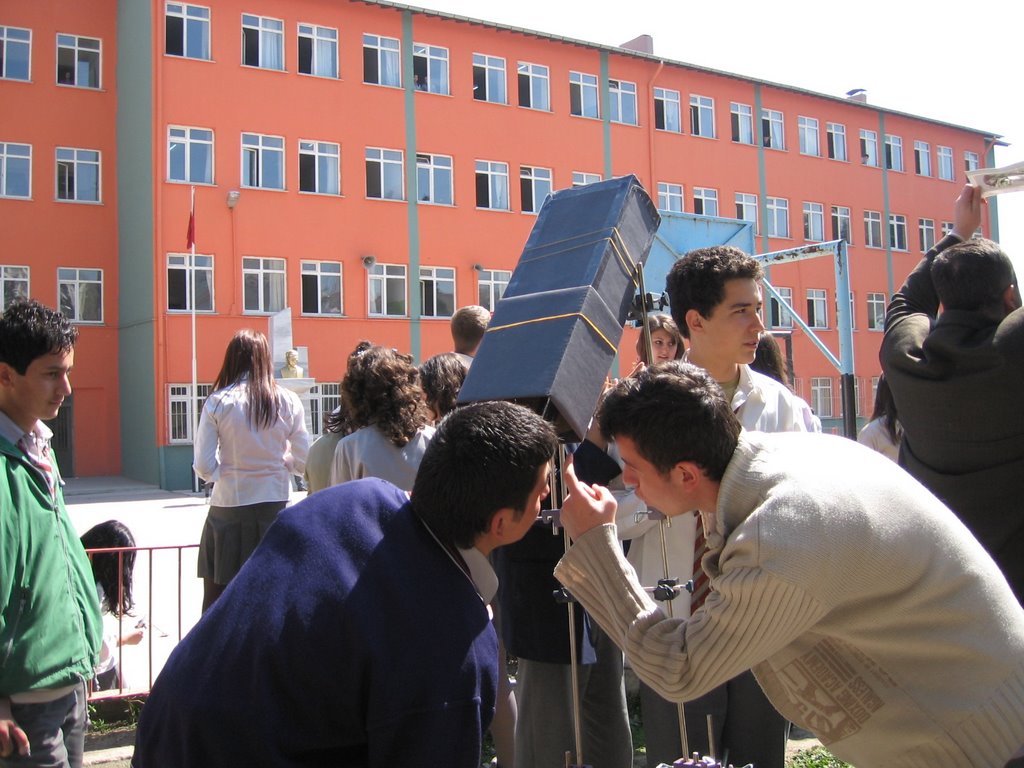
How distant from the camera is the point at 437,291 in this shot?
26406 mm

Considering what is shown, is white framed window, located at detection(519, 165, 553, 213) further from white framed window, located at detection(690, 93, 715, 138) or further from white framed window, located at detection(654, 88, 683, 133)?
white framed window, located at detection(690, 93, 715, 138)

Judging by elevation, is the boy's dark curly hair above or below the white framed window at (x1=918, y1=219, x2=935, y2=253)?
below

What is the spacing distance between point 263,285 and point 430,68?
7.94m

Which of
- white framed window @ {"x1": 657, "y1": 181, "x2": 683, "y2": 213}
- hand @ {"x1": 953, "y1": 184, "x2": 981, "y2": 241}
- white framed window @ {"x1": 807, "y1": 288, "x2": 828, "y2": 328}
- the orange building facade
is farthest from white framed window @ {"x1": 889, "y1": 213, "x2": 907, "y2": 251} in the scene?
hand @ {"x1": 953, "y1": 184, "x2": 981, "y2": 241}

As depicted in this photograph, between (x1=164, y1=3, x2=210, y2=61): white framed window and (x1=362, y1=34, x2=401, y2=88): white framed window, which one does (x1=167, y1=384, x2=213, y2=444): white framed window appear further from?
(x1=362, y1=34, x2=401, y2=88): white framed window

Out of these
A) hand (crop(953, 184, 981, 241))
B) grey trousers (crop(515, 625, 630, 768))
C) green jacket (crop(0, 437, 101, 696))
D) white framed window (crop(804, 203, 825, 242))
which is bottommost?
grey trousers (crop(515, 625, 630, 768))

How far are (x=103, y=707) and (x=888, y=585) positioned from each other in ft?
14.3

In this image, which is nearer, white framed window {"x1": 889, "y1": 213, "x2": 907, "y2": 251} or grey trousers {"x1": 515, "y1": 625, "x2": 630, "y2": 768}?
grey trousers {"x1": 515, "y1": 625, "x2": 630, "y2": 768}

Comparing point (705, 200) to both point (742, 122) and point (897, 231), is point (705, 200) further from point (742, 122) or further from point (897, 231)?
point (897, 231)

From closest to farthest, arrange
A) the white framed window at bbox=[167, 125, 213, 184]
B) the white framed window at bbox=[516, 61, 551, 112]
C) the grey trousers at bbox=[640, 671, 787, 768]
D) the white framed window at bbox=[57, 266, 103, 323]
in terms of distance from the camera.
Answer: the grey trousers at bbox=[640, 671, 787, 768], the white framed window at bbox=[167, 125, 213, 184], the white framed window at bbox=[57, 266, 103, 323], the white framed window at bbox=[516, 61, 551, 112]

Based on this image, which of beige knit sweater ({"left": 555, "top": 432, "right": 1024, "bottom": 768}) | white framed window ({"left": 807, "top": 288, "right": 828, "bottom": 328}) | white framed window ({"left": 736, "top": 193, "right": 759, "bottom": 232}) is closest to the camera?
beige knit sweater ({"left": 555, "top": 432, "right": 1024, "bottom": 768})

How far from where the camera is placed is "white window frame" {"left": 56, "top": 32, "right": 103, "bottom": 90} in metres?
24.8

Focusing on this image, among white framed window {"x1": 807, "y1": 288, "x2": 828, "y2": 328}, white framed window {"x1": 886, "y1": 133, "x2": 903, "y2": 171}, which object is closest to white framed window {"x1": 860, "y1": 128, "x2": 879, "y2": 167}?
white framed window {"x1": 886, "y1": 133, "x2": 903, "y2": 171}

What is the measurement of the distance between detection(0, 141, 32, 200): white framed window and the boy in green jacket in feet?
79.9
